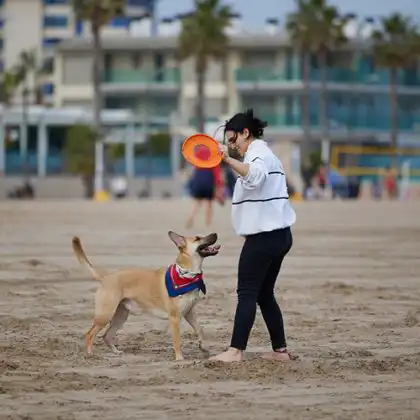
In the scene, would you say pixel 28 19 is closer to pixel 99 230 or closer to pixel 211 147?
pixel 99 230

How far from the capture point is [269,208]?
913 centimetres

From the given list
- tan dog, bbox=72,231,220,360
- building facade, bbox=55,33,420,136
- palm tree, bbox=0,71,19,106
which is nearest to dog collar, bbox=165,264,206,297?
tan dog, bbox=72,231,220,360

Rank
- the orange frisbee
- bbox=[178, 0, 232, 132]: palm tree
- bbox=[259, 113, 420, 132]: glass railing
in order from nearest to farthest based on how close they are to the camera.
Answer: the orange frisbee
bbox=[178, 0, 232, 132]: palm tree
bbox=[259, 113, 420, 132]: glass railing

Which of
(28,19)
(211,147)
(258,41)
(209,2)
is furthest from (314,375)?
(28,19)

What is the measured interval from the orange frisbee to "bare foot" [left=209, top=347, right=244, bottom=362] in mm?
1274

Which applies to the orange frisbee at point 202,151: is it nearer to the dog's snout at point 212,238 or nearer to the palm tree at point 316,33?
the dog's snout at point 212,238

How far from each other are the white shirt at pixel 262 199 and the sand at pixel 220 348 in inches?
37.0

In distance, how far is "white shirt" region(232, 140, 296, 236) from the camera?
907 cm

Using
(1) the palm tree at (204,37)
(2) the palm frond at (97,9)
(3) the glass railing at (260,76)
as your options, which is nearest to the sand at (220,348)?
(2) the palm frond at (97,9)

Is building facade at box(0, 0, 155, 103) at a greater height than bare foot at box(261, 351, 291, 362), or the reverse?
building facade at box(0, 0, 155, 103)

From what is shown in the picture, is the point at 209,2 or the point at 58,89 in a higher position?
the point at 209,2

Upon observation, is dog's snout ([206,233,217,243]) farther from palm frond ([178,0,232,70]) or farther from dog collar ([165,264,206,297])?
palm frond ([178,0,232,70])

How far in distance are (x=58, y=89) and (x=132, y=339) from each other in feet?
249

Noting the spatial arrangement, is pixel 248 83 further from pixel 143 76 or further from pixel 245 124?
pixel 245 124
